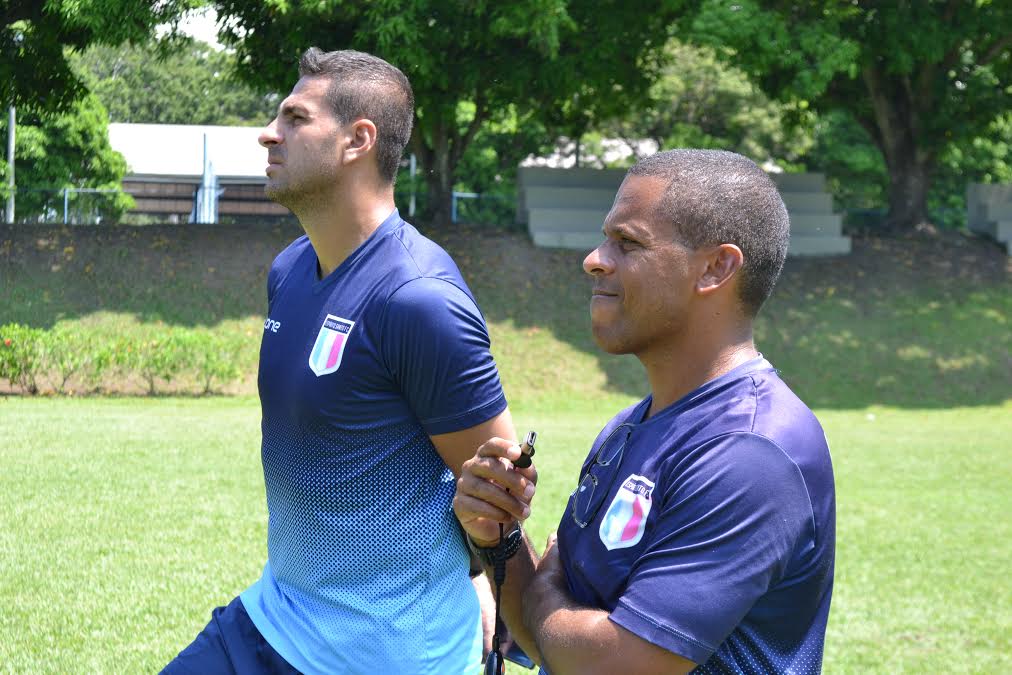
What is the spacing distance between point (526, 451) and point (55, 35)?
20660mm

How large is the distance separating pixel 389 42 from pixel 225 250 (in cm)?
562

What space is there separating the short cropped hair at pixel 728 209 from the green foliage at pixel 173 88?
76.9 feet

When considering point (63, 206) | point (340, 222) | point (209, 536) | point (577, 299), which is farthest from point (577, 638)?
point (63, 206)

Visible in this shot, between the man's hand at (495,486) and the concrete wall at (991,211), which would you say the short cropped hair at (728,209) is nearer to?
the man's hand at (495,486)

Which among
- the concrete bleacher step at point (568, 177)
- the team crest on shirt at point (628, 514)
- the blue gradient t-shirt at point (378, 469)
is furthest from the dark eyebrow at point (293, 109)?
the concrete bleacher step at point (568, 177)

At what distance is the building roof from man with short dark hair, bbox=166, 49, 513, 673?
33080 mm

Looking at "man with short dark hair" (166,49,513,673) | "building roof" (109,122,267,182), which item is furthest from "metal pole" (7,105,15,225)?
"man with short dark hair" (166,49,513,673)

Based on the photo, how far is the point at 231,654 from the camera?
10.5 feet

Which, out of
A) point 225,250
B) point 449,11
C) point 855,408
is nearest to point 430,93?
point 449,11

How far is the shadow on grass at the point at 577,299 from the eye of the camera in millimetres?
21906

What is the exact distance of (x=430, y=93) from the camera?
2448 centimetres

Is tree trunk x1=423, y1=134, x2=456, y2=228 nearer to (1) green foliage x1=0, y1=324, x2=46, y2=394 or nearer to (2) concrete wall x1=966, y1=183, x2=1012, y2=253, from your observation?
(1) green foliage x1=0, y1=324, x2=46, y2=394

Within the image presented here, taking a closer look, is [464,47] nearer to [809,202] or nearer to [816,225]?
[816,225]

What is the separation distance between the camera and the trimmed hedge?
17.8 m
